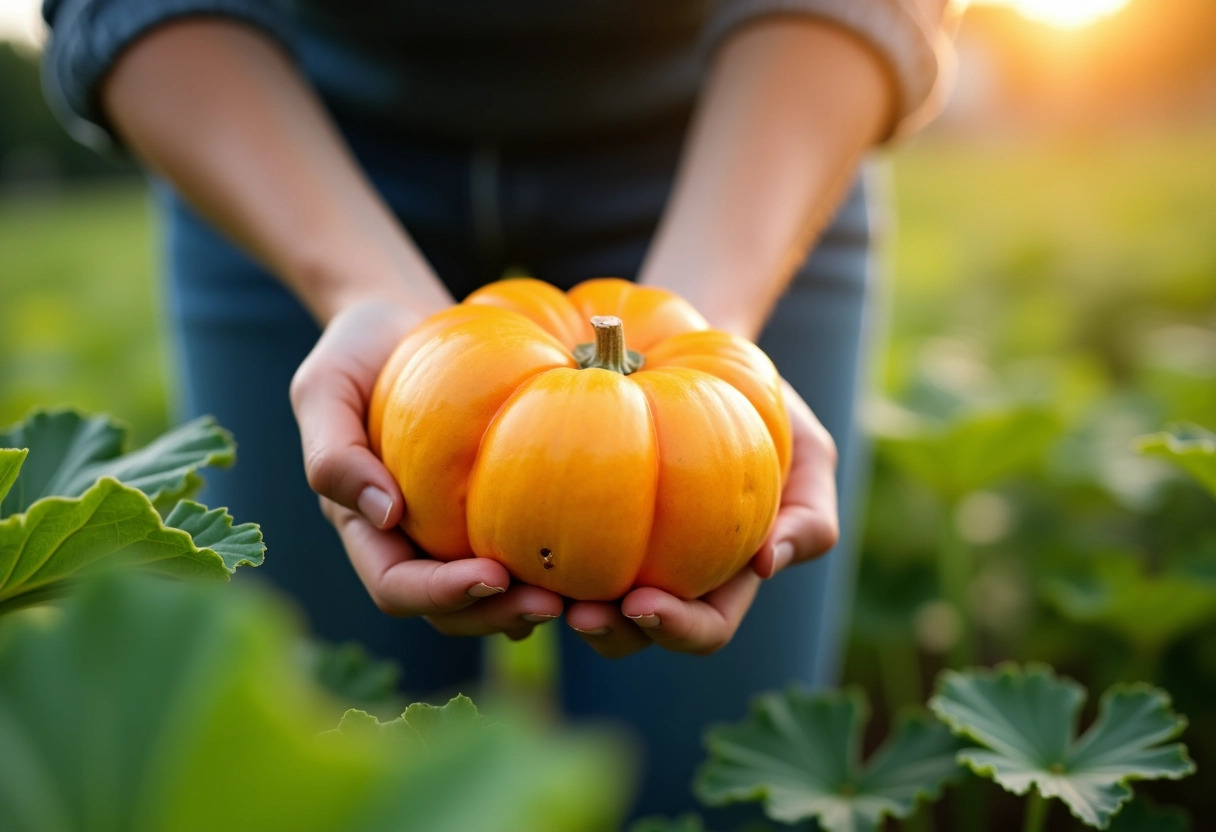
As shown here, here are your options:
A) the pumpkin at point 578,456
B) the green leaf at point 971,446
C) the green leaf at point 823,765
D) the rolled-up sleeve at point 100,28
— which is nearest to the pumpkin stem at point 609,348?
the pumpkin at point 578,456

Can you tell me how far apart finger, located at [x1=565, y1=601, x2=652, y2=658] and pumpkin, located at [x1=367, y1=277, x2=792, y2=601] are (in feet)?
0.06

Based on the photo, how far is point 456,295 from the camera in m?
1.97

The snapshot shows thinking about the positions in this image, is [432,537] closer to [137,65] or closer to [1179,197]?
[137,65]

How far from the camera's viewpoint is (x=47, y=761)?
0.54 m

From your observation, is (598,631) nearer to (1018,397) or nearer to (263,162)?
(263,162)

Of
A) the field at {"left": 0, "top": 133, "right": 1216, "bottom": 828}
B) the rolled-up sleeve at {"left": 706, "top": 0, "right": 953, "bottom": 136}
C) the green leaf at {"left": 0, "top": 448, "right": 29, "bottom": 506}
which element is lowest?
the field at {"left": 0, "top": 133, "right": 1216, "bottom": 828}

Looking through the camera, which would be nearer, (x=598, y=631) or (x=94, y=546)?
(x=94, y=546)

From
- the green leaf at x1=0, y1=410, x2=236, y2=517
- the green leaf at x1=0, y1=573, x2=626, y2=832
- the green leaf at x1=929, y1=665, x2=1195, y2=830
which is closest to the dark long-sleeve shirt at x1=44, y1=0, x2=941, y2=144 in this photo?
the green leaf at x1=0, y1=410, x2=236, y2=517

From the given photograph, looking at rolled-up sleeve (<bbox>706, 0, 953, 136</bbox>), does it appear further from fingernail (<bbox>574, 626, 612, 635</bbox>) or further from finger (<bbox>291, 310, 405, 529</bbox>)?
fingernail (<bbox>574, 626, 612, 635</bbox>)

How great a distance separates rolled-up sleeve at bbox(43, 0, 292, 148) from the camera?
5.00ft

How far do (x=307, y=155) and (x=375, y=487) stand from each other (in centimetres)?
63

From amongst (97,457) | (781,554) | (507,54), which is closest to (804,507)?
(781,554)

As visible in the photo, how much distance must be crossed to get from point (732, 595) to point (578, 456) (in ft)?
0.97

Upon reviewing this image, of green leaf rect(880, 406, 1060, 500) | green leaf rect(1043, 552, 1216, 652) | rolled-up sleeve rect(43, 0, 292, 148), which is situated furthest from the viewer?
green leaf rect(880, 406, 1060, 500)
